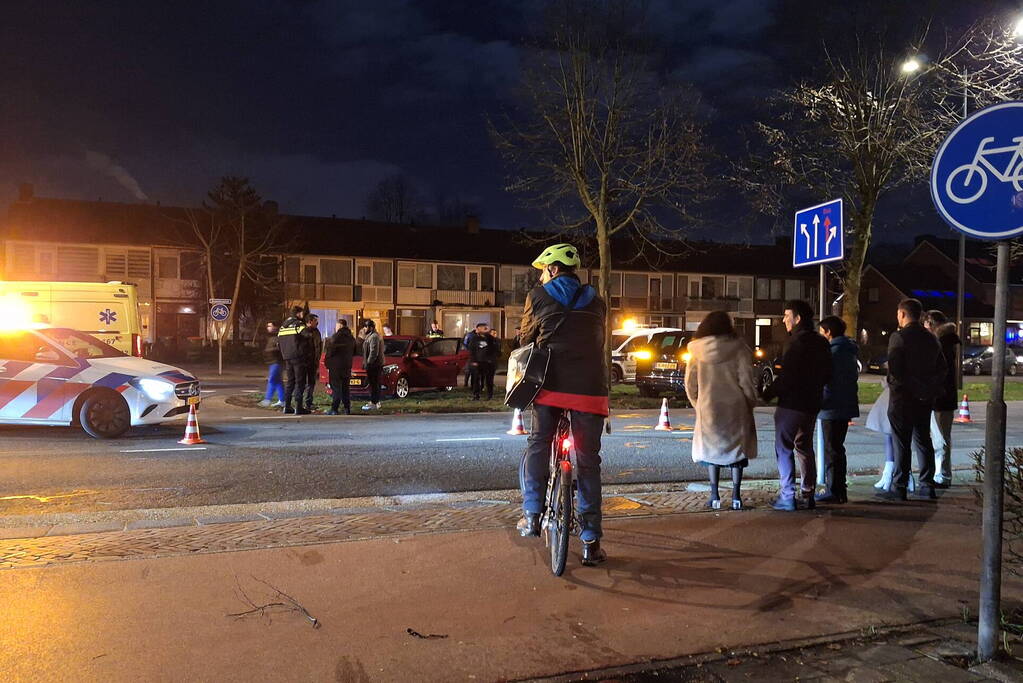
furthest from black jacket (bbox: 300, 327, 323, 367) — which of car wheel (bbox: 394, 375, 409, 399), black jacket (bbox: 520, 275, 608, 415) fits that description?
black jacket (bbox: 520, 275, 608, 415)

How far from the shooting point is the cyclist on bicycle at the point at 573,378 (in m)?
5.09

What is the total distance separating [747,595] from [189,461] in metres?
6.77

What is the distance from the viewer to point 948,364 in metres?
7.93

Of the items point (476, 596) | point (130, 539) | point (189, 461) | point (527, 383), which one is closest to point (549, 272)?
point (527, 383)

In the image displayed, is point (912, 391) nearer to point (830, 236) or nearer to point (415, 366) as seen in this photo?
point (830, 236)

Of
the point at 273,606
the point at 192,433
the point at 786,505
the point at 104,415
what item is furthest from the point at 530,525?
the point at 104,415

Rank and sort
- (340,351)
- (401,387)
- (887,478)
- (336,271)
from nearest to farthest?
1. (887,478)
2. (340,351)
3. (401,387)
4. (336,271)

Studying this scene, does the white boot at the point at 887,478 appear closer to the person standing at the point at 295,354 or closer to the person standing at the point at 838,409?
the person standing at the point at 838,409

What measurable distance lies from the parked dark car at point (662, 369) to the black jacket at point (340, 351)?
7371mm

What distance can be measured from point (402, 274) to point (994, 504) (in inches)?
2009

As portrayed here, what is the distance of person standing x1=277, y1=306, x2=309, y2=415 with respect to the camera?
14398mm

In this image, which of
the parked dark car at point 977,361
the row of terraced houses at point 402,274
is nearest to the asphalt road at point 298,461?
the parked dark car at point 977,361

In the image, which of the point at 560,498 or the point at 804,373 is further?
the point at 804,373

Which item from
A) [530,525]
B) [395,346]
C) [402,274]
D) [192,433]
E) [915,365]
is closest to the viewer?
[530,525]
